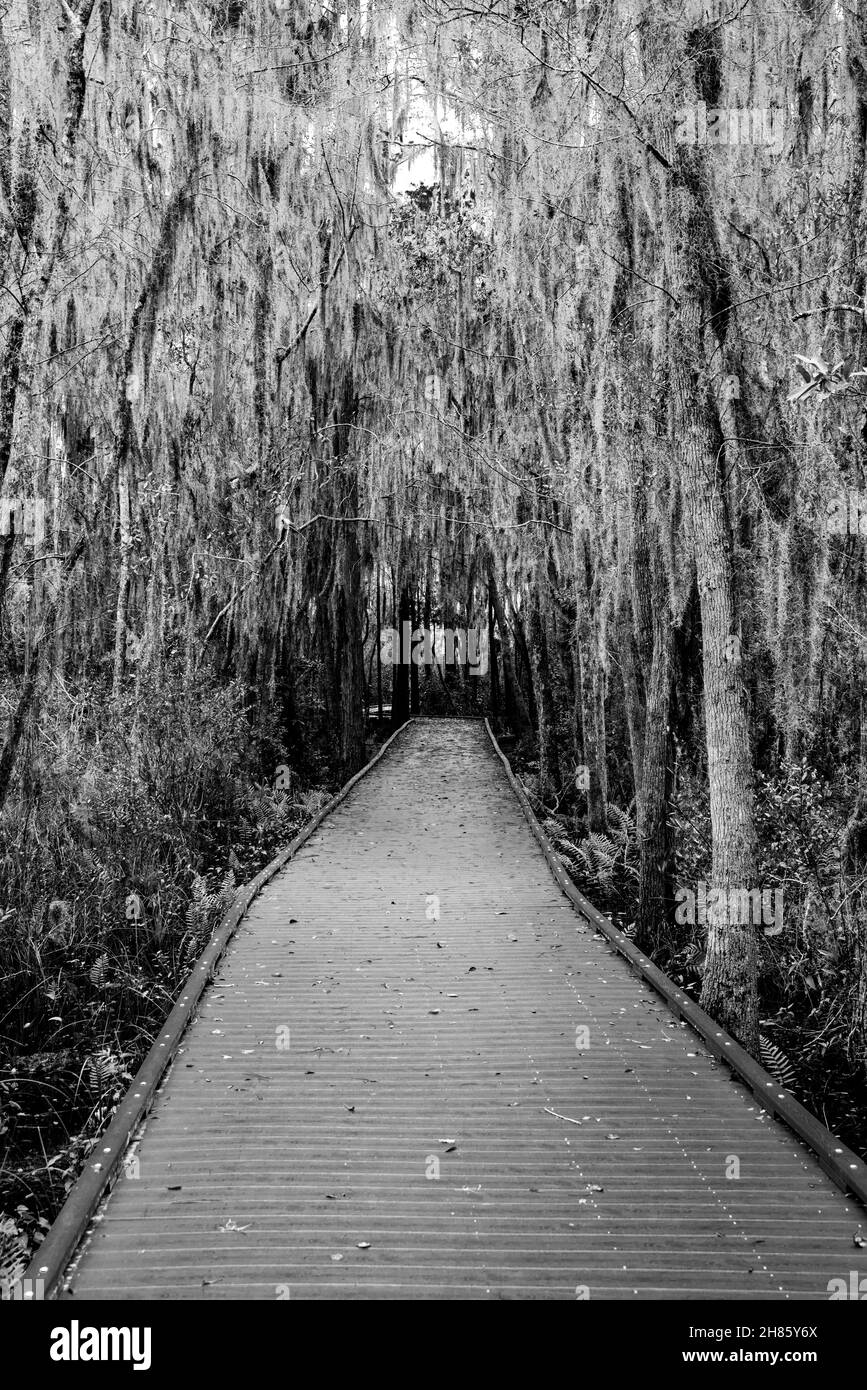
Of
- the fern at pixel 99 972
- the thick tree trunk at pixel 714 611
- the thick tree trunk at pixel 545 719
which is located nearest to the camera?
the thick tree trunk at pixel 714 611

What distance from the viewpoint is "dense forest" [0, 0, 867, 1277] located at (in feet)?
17.8

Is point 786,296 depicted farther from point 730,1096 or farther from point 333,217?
point 333,217

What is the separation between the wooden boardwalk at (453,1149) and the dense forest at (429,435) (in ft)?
2.63

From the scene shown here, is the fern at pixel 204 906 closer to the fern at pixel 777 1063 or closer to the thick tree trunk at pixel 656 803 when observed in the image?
the thick tree trunk at pixel 656 803

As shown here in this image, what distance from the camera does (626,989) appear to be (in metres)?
5.79

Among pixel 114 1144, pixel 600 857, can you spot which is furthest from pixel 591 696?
pixel 114 1144

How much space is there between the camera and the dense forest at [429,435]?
17.8 feet

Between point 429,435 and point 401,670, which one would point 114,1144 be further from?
point 401,670

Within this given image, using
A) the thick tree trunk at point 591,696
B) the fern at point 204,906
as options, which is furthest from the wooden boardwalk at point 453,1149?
the thick tree trunk at point 591,696

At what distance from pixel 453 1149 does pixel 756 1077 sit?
151 centimetres

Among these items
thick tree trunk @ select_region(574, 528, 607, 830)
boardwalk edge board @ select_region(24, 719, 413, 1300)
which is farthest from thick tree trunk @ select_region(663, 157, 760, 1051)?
thick tree trunk @ select_region(574, 528, 607, 830)

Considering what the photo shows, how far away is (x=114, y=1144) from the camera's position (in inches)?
147

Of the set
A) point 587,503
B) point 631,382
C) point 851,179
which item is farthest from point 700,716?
point 851,179

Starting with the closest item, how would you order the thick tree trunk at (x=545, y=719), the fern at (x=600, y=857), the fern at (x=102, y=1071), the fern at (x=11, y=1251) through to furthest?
the fern at (x=11, y=1251) → the fern at (x=102, y=1071) → the fern at (x=600, y=857) → the thick tree trunk at (x=545, y=719)
